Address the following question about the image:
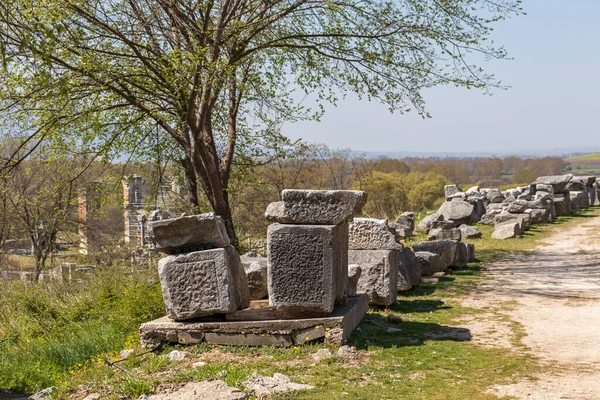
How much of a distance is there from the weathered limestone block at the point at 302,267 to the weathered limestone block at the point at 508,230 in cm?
1225

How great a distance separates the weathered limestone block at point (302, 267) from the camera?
305 inches

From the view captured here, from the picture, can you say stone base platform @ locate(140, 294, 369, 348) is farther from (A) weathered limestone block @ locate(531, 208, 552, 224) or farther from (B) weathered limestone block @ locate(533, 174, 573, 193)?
(B) weathered limestone block @ locate(533, 174, 573, 193)

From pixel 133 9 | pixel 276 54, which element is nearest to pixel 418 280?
pixel 276 54

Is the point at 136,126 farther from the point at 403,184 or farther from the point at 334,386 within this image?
the point at 403,184

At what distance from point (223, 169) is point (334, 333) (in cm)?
782

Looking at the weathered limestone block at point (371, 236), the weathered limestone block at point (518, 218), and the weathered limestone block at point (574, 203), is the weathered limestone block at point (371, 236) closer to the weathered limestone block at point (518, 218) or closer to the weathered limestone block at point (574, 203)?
the weathered limestone block at point (518, 218)

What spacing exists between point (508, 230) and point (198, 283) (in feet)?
42.9

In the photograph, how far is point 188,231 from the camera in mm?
7867

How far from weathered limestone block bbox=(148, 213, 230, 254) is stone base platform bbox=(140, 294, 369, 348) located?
88 centimetres

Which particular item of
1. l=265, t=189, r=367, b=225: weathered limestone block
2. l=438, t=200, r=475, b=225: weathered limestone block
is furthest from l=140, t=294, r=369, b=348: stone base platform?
l=438, t=200, r=475, b=225: weathered limestone block

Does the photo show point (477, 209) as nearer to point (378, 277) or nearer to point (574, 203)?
point (574, 203)

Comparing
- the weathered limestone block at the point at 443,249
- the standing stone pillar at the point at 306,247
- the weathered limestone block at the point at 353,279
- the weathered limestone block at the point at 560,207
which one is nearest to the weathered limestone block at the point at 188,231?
the standing stone pillar at the point at 306,247

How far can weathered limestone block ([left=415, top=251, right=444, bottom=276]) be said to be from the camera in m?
13.1

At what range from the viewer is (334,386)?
6402 mm
